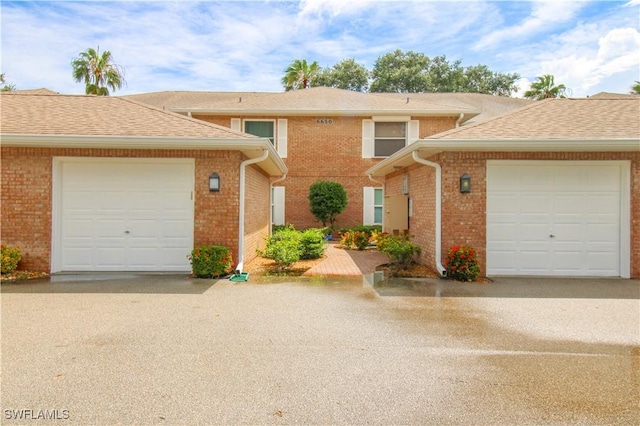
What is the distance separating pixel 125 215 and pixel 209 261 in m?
2.31

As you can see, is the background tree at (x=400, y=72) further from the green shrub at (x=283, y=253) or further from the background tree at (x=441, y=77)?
the green shrub at (x=283, y=253)

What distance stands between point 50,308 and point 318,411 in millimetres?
4815

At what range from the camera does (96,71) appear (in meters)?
23.3

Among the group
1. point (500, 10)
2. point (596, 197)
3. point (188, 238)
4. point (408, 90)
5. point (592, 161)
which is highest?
point (408, 90)

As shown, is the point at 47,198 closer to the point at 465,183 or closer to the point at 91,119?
the point at 91,119

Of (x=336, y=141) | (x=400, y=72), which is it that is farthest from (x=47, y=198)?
(x=400, y=72)

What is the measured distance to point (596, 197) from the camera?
28.6 ft

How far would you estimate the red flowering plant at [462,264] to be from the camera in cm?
820

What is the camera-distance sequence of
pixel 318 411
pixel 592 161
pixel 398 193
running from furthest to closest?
1. pixel 398 193
2. pixel 592 161
3. pixel 318 411

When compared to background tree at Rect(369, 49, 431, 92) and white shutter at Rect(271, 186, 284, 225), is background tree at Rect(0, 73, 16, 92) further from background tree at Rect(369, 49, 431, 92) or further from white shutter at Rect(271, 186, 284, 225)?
background tree at Rect(369, 49, 431, 92)

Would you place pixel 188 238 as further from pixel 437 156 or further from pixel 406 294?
pixel 437 156

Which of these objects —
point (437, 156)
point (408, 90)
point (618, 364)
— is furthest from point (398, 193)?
point (408, 90)

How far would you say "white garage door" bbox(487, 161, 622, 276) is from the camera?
8680 millimetres

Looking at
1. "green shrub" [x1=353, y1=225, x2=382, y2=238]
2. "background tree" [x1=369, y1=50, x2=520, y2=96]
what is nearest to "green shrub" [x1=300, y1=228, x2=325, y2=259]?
"green shrub" [x1=353, y1=225, x2=382, y2=238]
